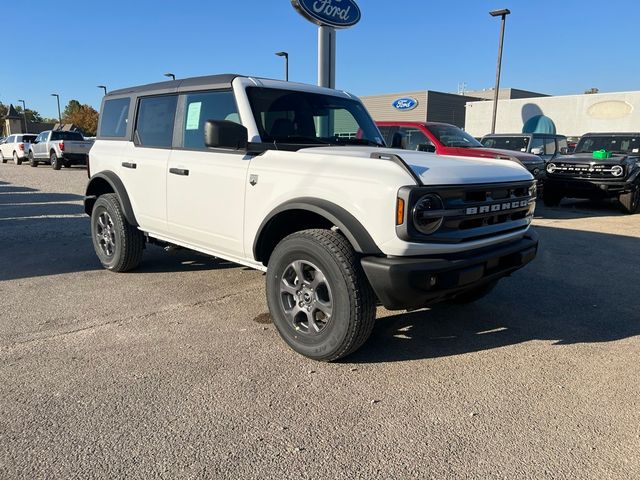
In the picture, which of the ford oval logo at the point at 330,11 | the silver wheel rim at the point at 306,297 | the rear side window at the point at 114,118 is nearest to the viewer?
the silver wheel rim at the point at 306,297

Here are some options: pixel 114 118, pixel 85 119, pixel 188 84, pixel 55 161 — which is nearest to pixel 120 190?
pixel 114 118

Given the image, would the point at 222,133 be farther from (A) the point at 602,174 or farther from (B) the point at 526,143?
(B) the point at 526,143

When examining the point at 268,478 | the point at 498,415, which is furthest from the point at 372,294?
the point at 268,478

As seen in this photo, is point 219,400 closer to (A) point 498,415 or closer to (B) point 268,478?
(B) point 268,478

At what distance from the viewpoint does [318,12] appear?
11.7 metres

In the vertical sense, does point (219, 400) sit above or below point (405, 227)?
below

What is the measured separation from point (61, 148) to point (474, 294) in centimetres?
2216

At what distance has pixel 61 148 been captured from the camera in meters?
22.0

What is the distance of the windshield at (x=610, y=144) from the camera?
1195cm

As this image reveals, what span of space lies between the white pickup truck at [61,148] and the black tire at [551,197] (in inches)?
719

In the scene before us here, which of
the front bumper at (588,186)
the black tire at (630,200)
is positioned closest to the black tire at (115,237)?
the front bumper at (588,186)

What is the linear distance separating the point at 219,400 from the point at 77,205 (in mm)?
9522

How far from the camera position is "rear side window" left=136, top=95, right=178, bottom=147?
473cm

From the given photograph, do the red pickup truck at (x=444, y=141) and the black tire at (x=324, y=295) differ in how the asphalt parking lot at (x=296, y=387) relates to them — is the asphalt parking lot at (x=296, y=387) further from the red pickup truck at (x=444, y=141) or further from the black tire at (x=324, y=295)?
the red pickup truck at (x=444, y=141)
